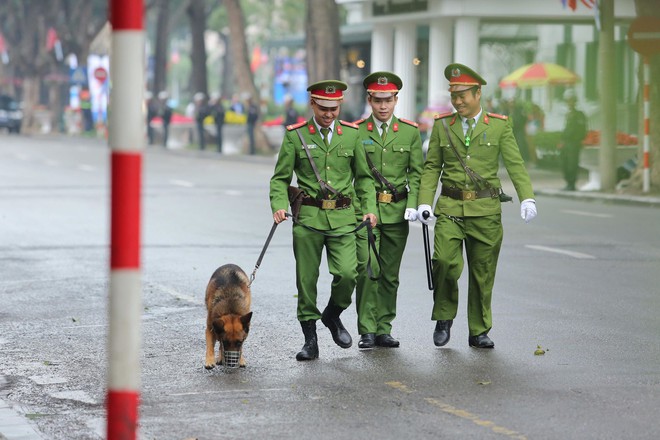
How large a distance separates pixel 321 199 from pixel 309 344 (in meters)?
0.87

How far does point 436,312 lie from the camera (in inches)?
355

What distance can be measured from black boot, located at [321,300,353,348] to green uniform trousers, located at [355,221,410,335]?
207 mm

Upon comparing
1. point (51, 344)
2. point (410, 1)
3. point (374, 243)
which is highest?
point (410, 1)

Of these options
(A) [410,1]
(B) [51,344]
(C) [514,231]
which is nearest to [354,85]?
(A) [410,1]

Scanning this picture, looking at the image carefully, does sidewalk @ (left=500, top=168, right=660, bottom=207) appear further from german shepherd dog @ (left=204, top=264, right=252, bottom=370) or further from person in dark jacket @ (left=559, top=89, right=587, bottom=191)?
german shepherd dog @ (left=204, top=264, right=252, bottom=370)

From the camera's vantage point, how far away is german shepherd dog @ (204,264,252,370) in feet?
25.3

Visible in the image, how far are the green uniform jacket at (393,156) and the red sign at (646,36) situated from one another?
657 inches

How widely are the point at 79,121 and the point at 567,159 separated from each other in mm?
40261

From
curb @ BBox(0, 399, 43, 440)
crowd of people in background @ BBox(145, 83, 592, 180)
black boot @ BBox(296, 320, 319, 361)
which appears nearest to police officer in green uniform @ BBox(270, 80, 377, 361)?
black boot @ BBox(296, 320, 319, 361)

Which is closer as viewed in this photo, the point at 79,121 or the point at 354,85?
the point at 354,85

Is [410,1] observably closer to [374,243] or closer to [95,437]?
[374,243]

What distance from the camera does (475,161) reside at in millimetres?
8805

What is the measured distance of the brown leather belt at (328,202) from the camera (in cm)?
845

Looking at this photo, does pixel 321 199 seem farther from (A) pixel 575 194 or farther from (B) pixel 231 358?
(A) pixel 575 194
